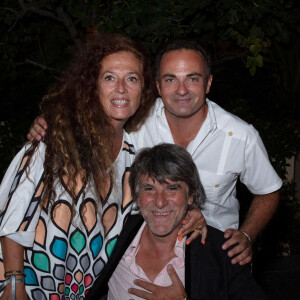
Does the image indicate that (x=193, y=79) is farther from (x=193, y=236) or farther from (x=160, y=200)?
(x=193, y=236)

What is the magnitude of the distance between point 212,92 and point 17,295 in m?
3.38

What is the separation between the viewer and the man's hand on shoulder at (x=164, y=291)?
2.16 m

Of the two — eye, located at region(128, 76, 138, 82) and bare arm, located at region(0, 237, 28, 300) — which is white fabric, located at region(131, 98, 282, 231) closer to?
eye, located at region(128, 76, 138, 82)

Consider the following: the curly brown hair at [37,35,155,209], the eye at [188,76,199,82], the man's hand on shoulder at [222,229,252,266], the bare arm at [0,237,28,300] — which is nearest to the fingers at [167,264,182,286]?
the man's hand on shoulder at [222,229,252,266]

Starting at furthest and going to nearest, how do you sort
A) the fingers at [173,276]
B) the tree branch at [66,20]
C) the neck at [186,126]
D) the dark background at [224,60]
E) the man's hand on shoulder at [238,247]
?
the tree branch at [66,20]
the dark background at [224,60]
the neck at [186,126]
the man's hand on shoulder at [238,247]
the fingers at [173,276]

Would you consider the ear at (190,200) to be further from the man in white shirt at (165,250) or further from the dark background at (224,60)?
the dark background at (224,60)

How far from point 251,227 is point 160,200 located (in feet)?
2.41

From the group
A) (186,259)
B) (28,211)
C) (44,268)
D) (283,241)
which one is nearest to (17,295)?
(44,268)

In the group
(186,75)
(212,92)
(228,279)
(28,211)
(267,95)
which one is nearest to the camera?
(28,211)

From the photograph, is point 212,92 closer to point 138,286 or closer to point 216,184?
point 216,184

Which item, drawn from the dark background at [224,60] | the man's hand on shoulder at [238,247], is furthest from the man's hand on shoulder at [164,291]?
the dark background at [224,60]

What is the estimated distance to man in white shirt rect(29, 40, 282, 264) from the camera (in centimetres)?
269

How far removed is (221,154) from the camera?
8.98ft

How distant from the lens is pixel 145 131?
9.18 feet
